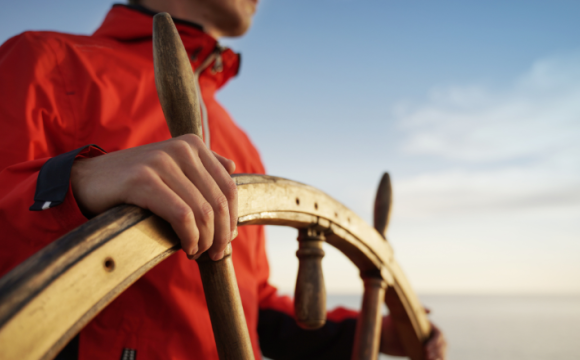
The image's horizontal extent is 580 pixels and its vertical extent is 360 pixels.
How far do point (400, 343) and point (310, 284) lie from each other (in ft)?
2.32

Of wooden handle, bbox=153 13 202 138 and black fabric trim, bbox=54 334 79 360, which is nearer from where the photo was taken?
wooden handle, bbox=153 13 202 138

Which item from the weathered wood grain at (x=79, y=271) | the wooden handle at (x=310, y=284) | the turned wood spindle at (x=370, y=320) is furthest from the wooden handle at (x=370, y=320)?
the weathered wood grain at (x=79, y=271)

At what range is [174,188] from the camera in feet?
1.46

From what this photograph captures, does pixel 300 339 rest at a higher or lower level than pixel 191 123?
lower

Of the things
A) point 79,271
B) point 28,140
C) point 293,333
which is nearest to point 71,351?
point 28,140

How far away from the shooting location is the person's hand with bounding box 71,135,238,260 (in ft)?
1.44

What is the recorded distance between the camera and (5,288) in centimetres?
31

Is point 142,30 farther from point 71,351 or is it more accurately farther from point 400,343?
point 400,343

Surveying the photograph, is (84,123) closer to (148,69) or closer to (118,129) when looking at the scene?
(118,129)

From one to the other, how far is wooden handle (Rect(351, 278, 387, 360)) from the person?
301 millimetres

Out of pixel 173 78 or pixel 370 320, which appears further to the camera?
pixel 370 320

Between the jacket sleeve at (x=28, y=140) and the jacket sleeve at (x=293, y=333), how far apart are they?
2.72 feet

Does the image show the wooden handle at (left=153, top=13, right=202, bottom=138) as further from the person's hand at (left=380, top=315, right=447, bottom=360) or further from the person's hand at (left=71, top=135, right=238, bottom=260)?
the person's hand at (left=380, top=315, right=447, bottom=360)

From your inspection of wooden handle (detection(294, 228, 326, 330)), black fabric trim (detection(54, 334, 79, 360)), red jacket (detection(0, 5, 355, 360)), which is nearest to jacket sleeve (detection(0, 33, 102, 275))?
red jacket (detection(0, 5, 355, 360))
